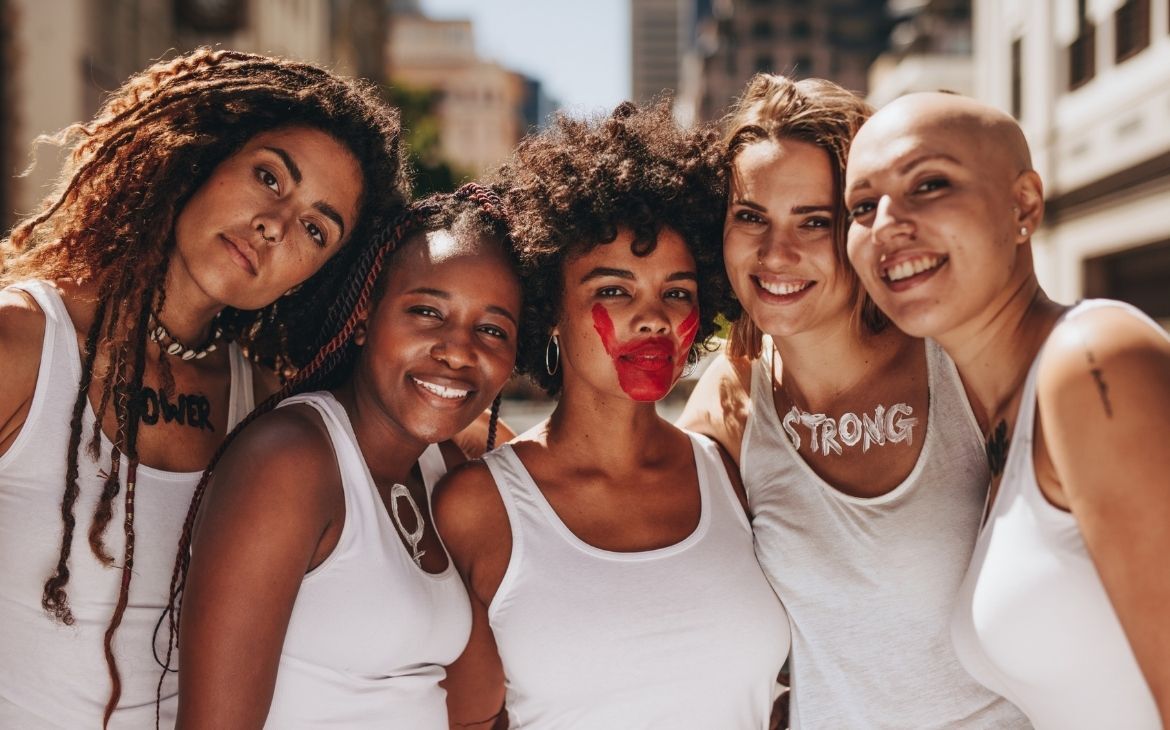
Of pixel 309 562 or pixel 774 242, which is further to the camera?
pixel 774 242

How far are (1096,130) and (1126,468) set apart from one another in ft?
47.5

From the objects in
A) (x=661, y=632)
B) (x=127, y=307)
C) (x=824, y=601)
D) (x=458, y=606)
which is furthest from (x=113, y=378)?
(x=824, y=601)

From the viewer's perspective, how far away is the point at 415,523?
2.84m

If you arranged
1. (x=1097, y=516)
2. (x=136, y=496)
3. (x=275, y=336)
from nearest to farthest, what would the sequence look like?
(x=1097, y=516)
(x=136, y=496)
(x=275, y=336)

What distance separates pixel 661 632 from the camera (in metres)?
2.73

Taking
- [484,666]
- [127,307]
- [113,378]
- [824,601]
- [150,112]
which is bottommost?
[484,666]

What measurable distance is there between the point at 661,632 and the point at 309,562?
37.5 inches

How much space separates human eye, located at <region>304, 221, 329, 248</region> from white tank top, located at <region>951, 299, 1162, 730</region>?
77.8 inches

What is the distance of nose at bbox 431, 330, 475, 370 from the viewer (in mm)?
2855

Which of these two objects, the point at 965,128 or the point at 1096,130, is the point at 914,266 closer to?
the point at 965,128

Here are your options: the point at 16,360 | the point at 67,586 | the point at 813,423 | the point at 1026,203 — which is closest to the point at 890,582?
the point at 813,423

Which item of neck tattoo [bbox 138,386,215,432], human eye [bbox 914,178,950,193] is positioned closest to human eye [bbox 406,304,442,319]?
neck tattoo [bbox 138,386,215,432]

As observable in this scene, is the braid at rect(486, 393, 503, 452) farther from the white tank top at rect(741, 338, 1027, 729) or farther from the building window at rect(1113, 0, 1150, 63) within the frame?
the building window at rect(1113, 0, 1150, 63)

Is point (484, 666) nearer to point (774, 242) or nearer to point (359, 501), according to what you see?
point (359, 501)
